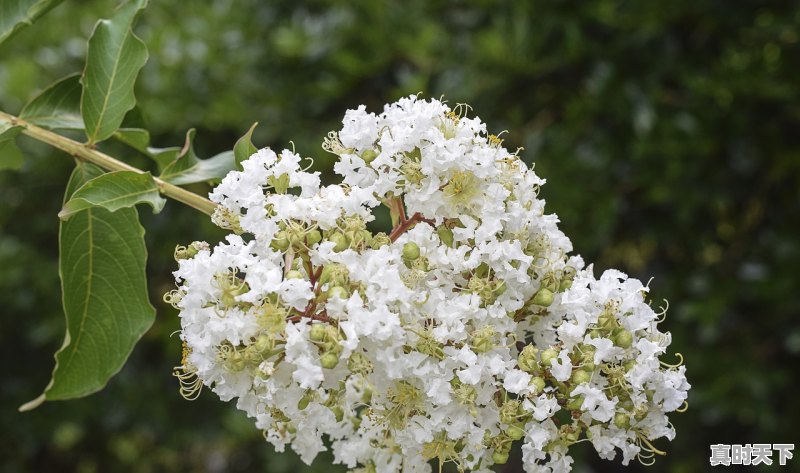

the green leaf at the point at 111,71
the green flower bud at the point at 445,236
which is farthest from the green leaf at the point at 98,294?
the green flower bud at the point at 445,236

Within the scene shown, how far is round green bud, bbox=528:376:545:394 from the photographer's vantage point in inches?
37.2

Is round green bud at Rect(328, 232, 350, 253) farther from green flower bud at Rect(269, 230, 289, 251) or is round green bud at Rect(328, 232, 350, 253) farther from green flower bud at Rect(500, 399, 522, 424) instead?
green flower bud at Rect(500, 399, 522, 424)

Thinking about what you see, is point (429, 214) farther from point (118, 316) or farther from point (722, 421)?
point (722, 421)

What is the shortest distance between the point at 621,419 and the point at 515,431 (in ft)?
0.40

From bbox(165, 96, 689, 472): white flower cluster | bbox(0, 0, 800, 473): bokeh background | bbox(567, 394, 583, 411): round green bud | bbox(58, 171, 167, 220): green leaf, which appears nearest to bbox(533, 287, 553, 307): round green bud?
bbox(165, 96, 689, 472): white flower cluster

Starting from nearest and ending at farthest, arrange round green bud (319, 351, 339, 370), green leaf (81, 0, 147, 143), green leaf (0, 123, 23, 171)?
round green bud (319, 351, 339, 370), green leaf (0, 123, 23, 171), green leaf (81, 0, 147, 143)

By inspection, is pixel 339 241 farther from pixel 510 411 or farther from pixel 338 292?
pixel 510 411

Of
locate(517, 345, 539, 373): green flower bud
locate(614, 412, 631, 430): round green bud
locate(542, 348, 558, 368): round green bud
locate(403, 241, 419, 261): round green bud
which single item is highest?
locate(614, 412, 631, 430): round green bud

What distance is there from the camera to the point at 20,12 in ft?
4.22

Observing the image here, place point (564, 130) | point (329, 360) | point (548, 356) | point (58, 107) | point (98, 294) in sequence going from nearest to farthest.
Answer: point (329, 360), point (548, 356), point (98, 294), point (58, 107), point (564, 130)

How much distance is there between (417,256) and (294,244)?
14 cm

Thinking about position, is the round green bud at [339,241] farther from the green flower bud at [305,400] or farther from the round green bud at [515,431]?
the round green bud at [515,431]

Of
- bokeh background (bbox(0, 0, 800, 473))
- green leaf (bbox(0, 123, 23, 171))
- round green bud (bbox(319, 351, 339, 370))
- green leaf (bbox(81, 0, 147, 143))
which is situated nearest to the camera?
round green bud (bbox(319, 351, 339, 370))

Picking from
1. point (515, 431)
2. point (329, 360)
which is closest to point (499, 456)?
point (515, 431)
